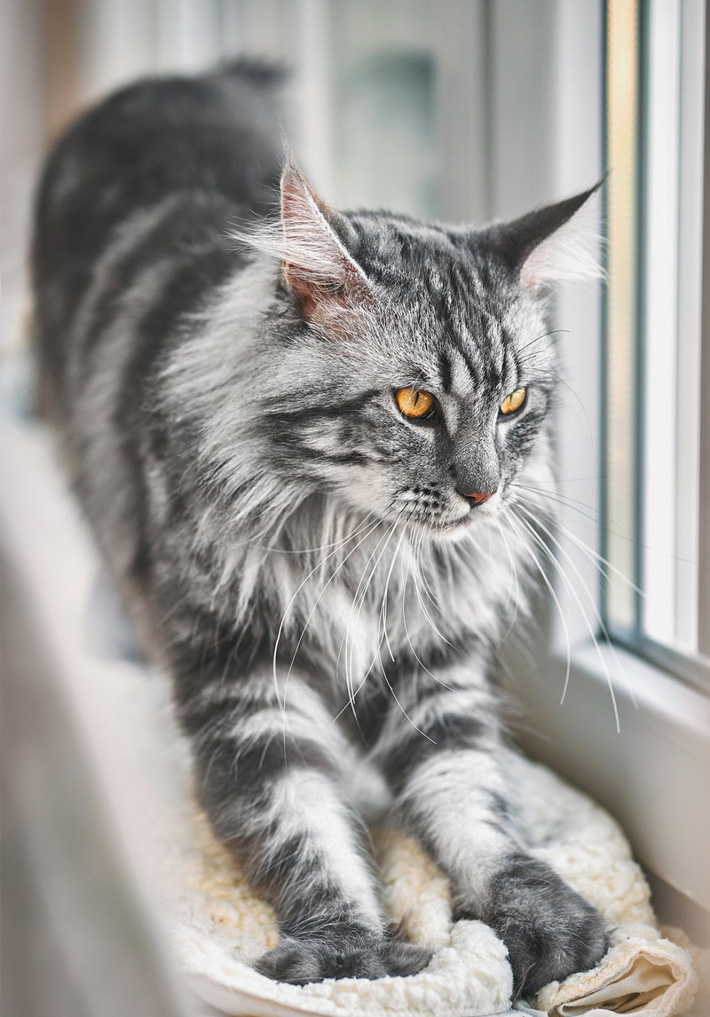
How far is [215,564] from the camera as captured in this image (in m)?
0.93

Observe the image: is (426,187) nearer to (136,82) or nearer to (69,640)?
(136,82)

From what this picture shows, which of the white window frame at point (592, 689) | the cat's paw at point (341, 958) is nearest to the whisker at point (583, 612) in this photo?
the white window frame at point (592, 689)

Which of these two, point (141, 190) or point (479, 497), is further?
point (141, 190)

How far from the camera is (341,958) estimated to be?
0.73 metres

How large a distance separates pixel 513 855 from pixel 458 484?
1.21ft

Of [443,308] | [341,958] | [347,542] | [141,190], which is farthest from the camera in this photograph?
[141,190]

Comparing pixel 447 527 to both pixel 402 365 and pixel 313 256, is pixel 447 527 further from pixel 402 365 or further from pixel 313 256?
pixel 313 256

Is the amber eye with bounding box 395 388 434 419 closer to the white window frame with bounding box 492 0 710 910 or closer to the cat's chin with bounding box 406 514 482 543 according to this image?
the cat's chin with bounding box 406 514 482 543

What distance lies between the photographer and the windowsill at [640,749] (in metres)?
0.79

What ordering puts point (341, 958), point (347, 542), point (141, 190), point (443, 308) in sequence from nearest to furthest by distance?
Result: point (341, 958), point (443, 308), point (347, 542), point (141, 190)

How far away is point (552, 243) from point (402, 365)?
0.76 feet

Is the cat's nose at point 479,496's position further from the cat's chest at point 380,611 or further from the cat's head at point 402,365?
the cat's chest at point 380,611

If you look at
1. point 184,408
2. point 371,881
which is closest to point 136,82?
point 184,408

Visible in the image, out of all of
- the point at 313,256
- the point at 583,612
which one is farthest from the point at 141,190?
the point at 583,612
